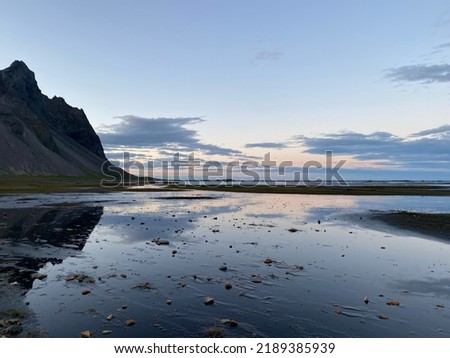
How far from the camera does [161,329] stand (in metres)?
12.4

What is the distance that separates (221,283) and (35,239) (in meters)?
19.6

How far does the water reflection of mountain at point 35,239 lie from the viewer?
19.9 metres

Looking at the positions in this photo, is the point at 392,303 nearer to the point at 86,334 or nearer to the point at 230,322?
the point at 230,322

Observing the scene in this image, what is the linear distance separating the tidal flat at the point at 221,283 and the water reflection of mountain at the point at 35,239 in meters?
0.13

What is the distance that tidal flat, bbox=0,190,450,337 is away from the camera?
12867 millimetres

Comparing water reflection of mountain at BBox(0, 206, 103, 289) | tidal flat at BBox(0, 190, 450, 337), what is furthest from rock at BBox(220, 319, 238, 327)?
water reflection of mountain at BBox(0, 206, 103, 289)

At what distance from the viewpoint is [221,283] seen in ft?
59.4

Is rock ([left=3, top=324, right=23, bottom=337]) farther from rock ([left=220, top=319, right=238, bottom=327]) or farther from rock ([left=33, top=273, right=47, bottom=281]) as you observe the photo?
rock ([left=220, top=319, right=238, bottom=327])

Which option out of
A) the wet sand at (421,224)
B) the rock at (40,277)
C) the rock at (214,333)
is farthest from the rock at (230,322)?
the wet sand at (421,224)

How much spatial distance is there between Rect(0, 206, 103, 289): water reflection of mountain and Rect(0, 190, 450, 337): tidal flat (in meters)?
0.13

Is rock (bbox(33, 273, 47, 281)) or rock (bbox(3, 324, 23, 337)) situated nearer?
rock (bbox(3, 324, 23, 337))

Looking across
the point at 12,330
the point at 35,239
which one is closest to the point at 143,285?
the point at 12,330
